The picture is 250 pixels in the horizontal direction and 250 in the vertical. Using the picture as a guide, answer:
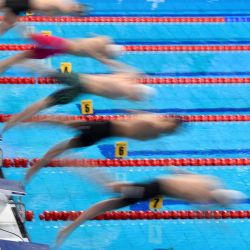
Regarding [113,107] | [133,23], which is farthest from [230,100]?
[133,23]

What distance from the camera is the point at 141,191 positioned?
4.12 meters

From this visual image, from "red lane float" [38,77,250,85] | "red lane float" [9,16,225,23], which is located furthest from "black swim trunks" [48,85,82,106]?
"red lane float" [9,16,225,23]

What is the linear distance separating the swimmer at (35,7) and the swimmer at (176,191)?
5.66 ft

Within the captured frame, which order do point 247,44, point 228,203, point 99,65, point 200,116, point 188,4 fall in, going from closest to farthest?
1. point 228,203
2. point 200,116
3. point 99,65
4. point 247,44
5. point 188,4

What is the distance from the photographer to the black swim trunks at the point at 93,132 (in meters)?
4.54

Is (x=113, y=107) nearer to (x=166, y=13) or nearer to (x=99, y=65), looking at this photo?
(x=99, y=65)

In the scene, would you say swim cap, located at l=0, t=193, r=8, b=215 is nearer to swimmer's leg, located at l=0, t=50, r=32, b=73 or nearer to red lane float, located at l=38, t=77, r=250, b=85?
swimmer's leg, located at l=0, t=50, r=32, b=73

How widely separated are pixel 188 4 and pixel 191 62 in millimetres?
1612

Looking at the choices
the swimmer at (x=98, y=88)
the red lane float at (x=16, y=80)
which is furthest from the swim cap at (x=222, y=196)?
the red lane float at (x=16, y=80)

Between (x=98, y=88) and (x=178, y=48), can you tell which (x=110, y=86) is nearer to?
(x=98, y=88)

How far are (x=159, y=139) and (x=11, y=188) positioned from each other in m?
1.88

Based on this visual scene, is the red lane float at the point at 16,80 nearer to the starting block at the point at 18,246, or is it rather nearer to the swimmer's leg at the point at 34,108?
the swimmer's leg at the point at 34,108

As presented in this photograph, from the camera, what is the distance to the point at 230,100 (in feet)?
24.8

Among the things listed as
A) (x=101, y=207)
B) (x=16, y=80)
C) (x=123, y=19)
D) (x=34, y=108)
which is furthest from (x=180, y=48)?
(x=101, y=207)
